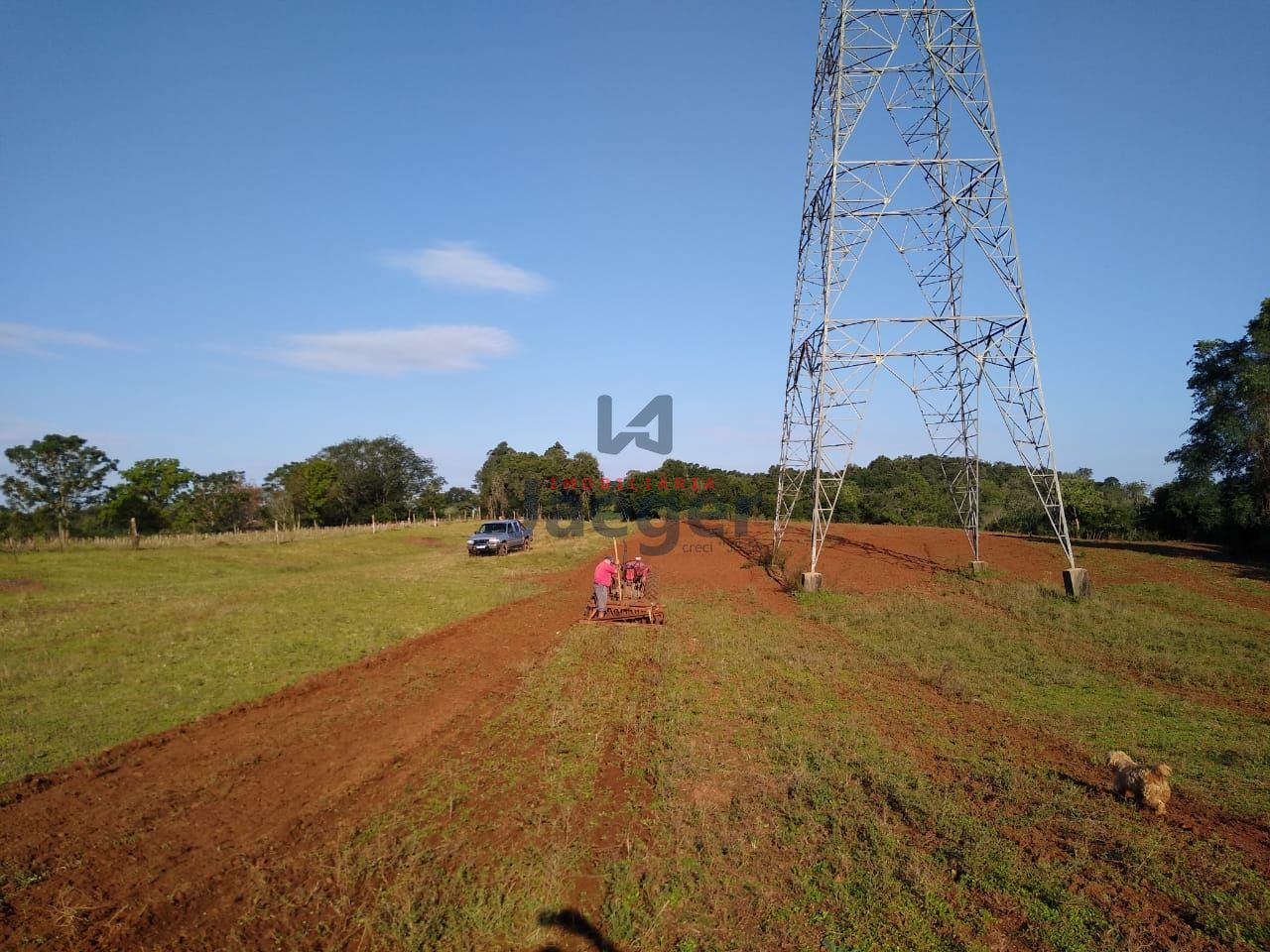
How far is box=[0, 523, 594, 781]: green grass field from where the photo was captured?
9.26 metres

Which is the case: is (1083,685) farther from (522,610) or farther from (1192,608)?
(522,610)

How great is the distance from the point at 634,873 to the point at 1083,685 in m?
8.69

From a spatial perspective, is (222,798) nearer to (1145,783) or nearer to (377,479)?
(1145,783)

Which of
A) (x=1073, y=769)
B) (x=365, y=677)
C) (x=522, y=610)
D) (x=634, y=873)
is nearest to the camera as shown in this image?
(x=634, y=873)

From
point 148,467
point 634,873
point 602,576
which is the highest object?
point 148,467

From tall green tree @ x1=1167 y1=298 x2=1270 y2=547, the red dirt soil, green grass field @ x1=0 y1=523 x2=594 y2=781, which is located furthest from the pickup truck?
tall green tree @ x1=1167 y1=298 x2=1270 y2=547

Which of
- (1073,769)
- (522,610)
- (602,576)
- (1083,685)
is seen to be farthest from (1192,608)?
(522,610)

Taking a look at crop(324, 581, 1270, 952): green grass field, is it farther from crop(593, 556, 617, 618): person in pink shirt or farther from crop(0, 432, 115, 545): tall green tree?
crop(0, 432, 115, 545): tall green tree

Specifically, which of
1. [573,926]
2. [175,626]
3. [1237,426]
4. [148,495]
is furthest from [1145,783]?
[148,495]

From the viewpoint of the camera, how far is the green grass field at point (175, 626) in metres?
9.26

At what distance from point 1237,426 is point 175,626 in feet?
111

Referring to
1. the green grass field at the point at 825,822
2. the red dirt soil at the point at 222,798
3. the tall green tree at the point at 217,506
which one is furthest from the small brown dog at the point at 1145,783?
the tall green tree at the point at 217,506

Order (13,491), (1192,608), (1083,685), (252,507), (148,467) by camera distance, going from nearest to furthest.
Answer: (1083,685)
(1192,608)
(13,491)
(148,467)
(252,507)

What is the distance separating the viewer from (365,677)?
11352mm
